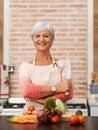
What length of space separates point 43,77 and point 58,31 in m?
1.97

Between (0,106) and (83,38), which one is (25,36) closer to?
(83,38)

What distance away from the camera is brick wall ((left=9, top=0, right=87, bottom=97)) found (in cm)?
431

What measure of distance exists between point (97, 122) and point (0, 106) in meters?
1.74

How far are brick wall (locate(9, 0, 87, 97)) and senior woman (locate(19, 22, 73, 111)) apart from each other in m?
1.80

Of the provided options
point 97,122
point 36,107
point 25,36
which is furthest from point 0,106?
point 97,122

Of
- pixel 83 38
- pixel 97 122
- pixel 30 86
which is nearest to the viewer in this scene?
pixel 97 122

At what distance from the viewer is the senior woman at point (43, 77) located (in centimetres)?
235

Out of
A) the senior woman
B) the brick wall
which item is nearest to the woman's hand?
the senior woman

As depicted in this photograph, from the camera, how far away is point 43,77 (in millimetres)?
2434

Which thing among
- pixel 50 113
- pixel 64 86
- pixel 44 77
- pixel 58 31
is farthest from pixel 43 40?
pixel 58 31

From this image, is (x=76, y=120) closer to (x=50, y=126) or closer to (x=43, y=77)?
(x=50, y=126)

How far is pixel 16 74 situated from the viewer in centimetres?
436

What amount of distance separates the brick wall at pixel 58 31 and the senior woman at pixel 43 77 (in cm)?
180

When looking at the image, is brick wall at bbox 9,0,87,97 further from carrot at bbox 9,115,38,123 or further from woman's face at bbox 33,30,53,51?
carrot at bbox 9,115,38,123
